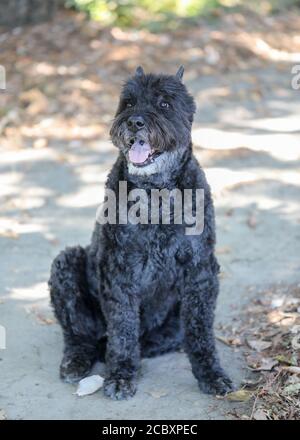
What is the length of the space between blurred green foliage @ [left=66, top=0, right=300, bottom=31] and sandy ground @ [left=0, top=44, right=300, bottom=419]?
199 cm

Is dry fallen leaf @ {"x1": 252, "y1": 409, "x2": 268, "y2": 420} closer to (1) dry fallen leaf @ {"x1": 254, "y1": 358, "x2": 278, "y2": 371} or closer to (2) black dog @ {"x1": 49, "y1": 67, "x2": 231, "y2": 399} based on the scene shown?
(2) black dog @ {"x1": 49, "y1": 67, "x2": 231, "y2": 399}

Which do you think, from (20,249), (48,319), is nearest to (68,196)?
(20,249)

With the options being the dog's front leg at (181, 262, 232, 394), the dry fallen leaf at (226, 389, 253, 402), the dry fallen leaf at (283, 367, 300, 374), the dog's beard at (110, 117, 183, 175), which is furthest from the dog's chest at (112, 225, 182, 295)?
the dry fallen leaf at (283, 367, 300, 374)

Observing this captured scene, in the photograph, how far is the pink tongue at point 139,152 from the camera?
442cm

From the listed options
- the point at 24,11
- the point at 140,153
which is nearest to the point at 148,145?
the point at 140,153

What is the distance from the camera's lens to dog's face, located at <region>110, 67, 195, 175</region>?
436cm

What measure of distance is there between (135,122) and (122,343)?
4.56 feet

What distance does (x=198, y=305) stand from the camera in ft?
15.3

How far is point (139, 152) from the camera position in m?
4.43

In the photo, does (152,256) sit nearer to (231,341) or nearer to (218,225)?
(231,341)

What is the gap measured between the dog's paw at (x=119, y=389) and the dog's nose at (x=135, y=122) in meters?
1.55

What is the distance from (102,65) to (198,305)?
21.1 ft

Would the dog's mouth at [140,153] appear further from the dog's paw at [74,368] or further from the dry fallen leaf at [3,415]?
the dry fallen leaf at [3,415]

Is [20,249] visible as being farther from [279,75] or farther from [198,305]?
[279,75]
